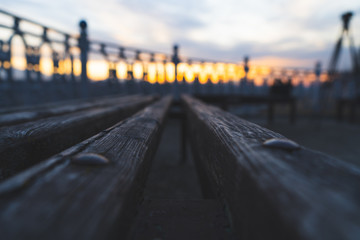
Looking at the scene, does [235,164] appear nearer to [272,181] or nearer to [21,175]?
[272,181]

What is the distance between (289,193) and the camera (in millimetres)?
361

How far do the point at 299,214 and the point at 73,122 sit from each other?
44.7 inches

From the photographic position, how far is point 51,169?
511 millimetres

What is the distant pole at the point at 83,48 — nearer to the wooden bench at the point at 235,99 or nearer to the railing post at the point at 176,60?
the railing post at the point at 176,60

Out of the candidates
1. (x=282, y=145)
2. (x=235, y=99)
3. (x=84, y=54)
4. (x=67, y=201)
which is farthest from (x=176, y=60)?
(x=67, y=201)

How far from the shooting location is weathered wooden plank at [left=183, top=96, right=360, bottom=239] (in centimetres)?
30

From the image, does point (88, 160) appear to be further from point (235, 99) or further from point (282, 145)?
point (235, 99)

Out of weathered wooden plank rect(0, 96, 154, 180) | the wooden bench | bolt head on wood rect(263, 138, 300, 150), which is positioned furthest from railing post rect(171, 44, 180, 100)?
bolt head on wood rect(263, 138, 300, 150)

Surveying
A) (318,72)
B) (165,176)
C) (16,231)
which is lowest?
(165,176)

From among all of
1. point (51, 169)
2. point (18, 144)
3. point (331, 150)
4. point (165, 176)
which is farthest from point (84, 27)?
point (331, 150)

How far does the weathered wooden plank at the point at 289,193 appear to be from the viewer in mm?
299

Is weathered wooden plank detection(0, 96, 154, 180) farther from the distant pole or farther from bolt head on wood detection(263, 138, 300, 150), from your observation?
the distant pole

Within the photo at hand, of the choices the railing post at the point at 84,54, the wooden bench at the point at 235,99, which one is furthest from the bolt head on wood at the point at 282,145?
the wooden bench at the point at 235,99

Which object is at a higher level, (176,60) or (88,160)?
(176,60)
